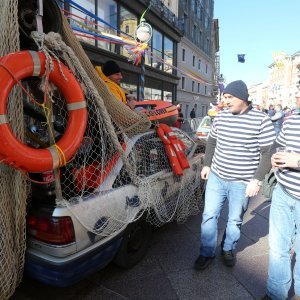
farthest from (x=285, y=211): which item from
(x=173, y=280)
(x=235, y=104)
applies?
(x=173, y=280)

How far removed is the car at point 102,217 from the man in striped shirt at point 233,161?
57 cm

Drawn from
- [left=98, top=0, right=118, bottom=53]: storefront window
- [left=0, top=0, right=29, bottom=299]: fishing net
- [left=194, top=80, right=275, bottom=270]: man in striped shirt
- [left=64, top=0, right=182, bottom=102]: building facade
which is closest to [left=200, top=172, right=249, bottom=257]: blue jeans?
[left=194, top=80, right=275, bottom=270]: man in striped shirt

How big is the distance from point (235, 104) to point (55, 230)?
6.55 ft

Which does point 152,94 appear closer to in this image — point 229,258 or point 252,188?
point 229,258

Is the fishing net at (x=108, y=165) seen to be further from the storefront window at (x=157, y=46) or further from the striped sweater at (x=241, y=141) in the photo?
the storefront window at (x=157, y=46)

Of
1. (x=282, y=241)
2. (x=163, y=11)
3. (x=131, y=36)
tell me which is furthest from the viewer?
(x=163, y=11)

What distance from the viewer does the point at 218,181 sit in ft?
10.7

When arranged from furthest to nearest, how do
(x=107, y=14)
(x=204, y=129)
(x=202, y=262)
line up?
(x=107, y=14) < (x=204, y=129) < (x=202, y=262)

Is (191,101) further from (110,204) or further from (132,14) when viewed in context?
(110,204)

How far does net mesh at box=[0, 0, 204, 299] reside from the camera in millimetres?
2410

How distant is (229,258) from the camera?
3.38 metres

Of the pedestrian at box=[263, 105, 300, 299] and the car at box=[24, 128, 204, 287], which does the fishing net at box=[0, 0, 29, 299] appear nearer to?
the car at box=[24, 128, 204, 287]

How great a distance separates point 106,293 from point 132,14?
55.0 ft

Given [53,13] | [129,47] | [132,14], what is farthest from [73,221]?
[132,14]
